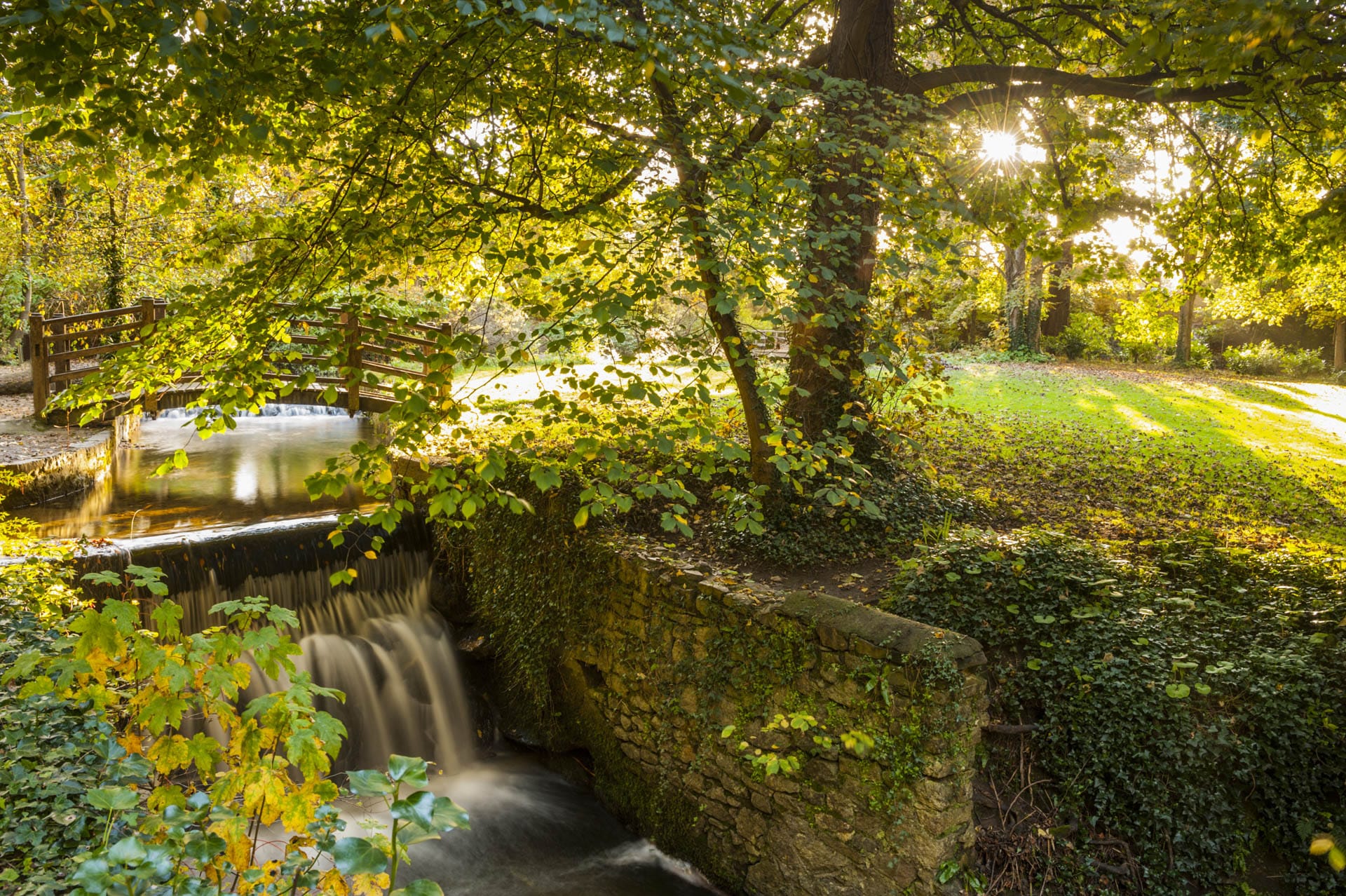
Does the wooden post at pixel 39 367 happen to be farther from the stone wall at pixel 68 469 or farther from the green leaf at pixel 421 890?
the green leaf at pixel 421 890

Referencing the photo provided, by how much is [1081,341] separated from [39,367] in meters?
25.6

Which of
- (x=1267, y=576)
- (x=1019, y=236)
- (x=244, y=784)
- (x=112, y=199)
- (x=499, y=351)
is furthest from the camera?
(x=112, y=199)

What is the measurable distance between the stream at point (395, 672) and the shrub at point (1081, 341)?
21.8 metres

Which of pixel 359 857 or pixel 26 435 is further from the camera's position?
pixel 26 435

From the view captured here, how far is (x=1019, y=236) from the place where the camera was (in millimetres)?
7324

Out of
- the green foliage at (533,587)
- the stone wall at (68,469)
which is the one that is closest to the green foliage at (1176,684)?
the green foliage at (533,587)

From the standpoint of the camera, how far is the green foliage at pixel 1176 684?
4414 mm

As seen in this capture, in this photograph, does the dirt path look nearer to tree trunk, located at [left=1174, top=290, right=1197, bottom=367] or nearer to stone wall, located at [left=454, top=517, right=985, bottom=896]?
stone wall, located at [left=454, top=517, right=985, bottom=896]

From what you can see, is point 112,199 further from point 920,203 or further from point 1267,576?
point 1267,576

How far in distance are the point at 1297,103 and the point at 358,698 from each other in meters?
9.03

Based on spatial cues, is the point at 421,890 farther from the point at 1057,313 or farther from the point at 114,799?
the point at 1057,313

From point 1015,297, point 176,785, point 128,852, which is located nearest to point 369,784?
point 128,852

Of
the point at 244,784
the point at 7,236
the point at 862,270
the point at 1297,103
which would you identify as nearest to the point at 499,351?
the point at 244,784

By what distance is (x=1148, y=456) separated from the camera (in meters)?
10.2
